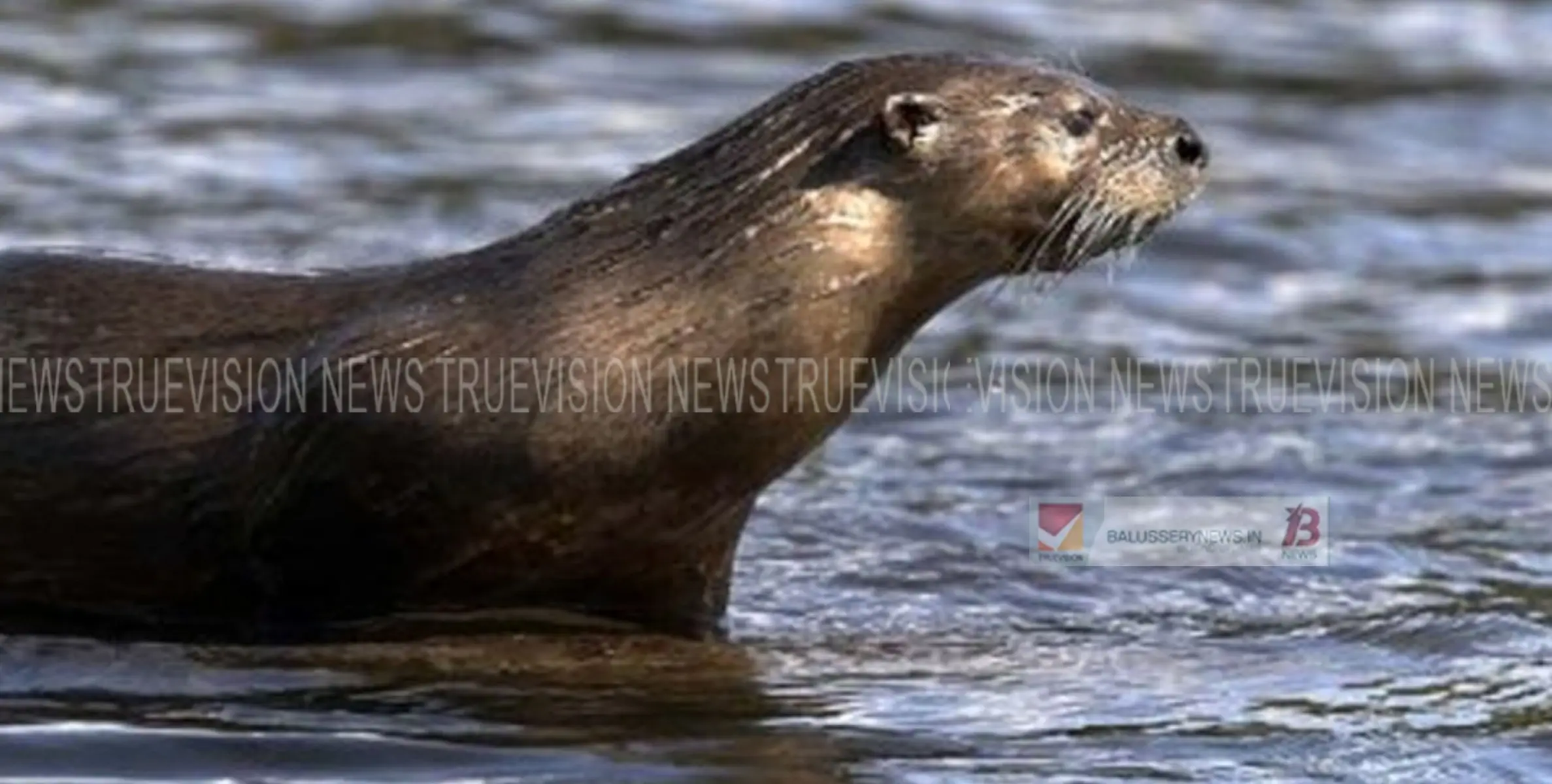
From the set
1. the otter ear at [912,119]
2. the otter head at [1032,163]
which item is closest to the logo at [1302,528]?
the otter head at [1032,163]

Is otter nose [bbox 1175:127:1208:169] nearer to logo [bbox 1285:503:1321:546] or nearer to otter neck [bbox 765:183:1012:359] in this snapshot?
otter neck [bbox 765:183:1012:359]

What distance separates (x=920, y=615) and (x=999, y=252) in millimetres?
801

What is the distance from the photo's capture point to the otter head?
8266mm

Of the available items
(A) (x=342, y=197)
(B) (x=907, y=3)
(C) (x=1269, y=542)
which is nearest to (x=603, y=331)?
(C) (x=1269, y=542)

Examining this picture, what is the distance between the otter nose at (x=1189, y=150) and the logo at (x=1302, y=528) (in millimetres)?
1285

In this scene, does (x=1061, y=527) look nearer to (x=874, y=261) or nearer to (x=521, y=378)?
(x=874, y=261)

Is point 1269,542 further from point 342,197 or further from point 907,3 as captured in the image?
point 907,3

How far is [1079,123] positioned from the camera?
27.7 ft

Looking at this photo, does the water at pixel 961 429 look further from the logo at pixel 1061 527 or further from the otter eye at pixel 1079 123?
the otter eye at pixel 1079 123

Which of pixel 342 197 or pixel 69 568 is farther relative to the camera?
pixel 342 197

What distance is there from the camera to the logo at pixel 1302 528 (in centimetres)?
958

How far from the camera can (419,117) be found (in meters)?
13.8

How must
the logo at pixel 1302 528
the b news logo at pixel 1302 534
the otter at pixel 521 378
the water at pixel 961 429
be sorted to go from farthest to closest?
the logo at pixel 1302 528
the b news logo at pixel 1302 534
the otter at pixel 521 378
the water at pixel 961 429

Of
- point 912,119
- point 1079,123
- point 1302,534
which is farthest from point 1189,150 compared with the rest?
point 1302,534
